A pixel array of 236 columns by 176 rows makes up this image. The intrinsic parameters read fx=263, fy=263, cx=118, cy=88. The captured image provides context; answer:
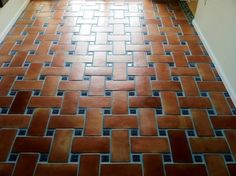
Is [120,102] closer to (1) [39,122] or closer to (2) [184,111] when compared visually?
(2) [184,111]

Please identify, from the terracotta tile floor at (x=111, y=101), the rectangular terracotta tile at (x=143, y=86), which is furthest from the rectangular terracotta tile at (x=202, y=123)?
the rectangular terracotta tile at (x=143, y=86)

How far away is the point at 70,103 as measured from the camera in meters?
1.84

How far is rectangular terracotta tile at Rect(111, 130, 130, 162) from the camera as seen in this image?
149 centimetres

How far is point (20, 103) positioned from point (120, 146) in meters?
0.78

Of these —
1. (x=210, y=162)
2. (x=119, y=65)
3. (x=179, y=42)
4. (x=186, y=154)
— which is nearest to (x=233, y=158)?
(x=210, y=162)

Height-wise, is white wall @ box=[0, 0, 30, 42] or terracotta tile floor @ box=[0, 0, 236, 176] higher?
white wall @ box=[0, 0, 30, 42]

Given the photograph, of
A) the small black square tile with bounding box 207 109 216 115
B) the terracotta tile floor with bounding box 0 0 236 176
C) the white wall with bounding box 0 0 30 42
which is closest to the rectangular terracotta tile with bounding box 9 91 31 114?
the terracotta tile floor with bounding box 0 0 236 176

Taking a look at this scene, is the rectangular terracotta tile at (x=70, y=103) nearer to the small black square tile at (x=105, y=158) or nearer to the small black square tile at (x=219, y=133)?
the small black square tile at (x=105, y=158)

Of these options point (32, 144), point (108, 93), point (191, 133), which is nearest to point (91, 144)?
point (32, 144)

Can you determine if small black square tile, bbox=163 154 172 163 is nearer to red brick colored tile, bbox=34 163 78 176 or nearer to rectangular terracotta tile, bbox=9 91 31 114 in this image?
red brick colored tile, bbox=34 163 78 176

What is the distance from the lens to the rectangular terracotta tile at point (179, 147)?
4.89ft

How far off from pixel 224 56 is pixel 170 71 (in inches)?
16.6

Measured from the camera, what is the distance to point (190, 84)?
2.01m

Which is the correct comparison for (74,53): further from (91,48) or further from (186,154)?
(186,154)
